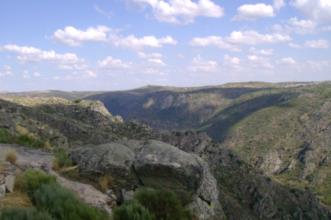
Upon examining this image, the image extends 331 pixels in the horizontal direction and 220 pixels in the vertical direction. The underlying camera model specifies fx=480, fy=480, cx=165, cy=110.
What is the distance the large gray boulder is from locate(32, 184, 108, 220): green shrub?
4.28m

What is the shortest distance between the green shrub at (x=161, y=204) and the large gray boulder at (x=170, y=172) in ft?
8.47

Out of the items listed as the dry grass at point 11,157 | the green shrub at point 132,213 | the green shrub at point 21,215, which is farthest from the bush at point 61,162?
the green shrub at point 21,215

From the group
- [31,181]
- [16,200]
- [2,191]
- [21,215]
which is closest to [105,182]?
[31,181]

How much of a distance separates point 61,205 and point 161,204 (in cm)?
299

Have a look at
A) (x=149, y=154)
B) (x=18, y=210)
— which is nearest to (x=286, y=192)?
(x=149, y=154)

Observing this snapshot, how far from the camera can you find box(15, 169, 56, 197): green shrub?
1260cm

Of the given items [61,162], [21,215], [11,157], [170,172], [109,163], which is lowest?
[170,172]

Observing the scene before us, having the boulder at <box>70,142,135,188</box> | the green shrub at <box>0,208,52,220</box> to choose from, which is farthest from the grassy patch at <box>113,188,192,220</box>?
the green shrub at <box>0,208,52,220</box>

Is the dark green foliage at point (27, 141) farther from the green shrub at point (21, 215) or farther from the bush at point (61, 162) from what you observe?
the green shrub at point (21, 215)

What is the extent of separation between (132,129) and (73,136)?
2364cm

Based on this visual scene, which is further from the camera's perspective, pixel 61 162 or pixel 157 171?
pixel 61 162

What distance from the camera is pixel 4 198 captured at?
11.8 m

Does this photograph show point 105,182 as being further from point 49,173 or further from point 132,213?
point 132,213

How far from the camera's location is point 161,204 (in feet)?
40.9
